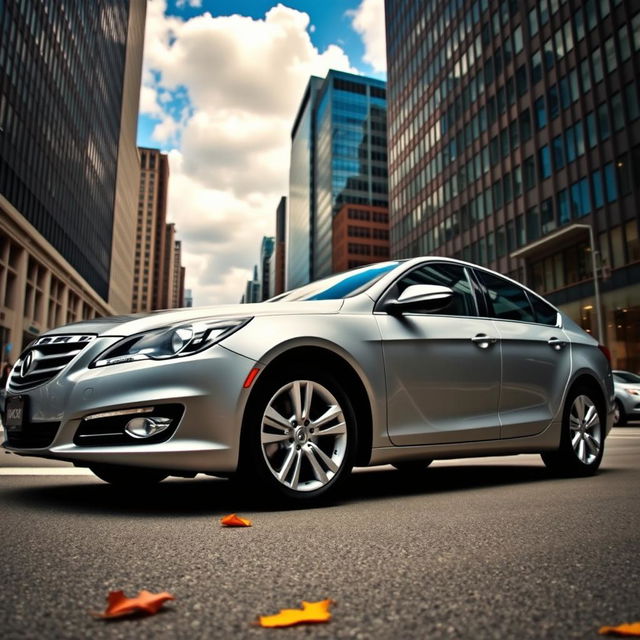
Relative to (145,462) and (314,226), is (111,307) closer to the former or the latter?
(314,226)

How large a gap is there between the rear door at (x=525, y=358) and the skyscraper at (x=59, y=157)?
97.4 feet

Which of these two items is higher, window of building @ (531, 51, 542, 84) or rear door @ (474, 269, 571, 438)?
window of building @ (531, 51, 542, 84)

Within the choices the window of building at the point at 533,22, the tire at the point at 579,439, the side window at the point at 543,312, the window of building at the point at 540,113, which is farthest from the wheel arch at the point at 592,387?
the window of building at the point at 533,22

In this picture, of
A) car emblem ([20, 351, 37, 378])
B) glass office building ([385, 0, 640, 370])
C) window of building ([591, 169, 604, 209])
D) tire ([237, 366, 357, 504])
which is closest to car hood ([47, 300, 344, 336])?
car emblem ([20, 351, 37, 378])

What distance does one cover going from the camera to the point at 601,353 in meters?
5.82

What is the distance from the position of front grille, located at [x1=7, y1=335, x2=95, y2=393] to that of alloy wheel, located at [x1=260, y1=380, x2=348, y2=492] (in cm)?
114

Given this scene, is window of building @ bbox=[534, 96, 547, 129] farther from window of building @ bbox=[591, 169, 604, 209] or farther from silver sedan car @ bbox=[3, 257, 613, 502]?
silver sedan car @ bbox=[3, 257, 613, 502]

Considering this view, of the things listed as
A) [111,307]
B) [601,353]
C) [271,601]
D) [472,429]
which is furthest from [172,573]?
[111,307]

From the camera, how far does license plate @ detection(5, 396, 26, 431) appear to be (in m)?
3.49

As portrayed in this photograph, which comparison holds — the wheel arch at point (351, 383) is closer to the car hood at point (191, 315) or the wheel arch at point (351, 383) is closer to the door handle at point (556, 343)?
the car hood at point (191, 315)

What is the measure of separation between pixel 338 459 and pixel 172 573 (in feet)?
5.53

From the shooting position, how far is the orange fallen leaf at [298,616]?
1.48 metres

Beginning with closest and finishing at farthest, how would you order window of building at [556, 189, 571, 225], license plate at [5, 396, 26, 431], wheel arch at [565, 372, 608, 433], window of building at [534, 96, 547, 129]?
license plate at [5, 396, 26, 431]
wheel arch at [565, 372, 608, 433]
window of building at [556, 189, 571, 225]
window of building at [534, 96, 547, 129]

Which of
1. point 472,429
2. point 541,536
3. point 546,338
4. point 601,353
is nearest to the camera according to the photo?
point 541,536
